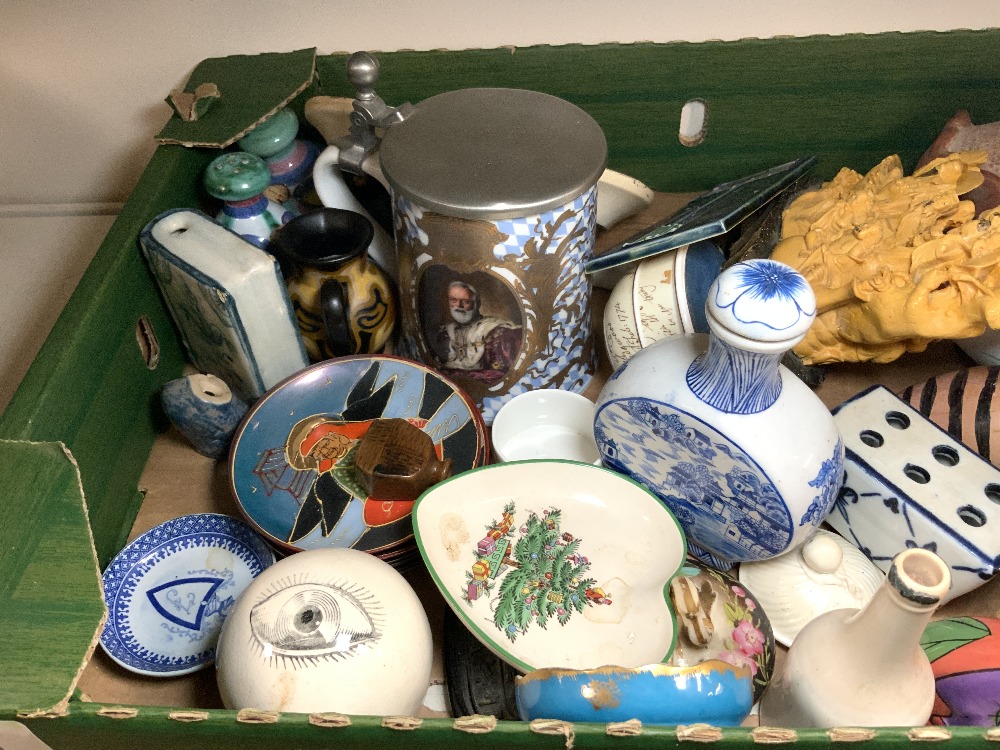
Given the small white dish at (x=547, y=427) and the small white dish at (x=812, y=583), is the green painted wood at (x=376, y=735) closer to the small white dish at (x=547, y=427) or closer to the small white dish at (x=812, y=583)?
the small white dish at (x=812, y=583)

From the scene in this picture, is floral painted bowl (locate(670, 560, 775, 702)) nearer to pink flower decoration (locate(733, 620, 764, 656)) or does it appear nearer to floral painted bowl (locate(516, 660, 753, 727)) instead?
pink flower decoration (locate(733, 620, 764, 656))

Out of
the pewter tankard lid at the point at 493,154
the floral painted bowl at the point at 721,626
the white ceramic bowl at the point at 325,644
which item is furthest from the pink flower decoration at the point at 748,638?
the pewter tankard lid at the point at 493,154

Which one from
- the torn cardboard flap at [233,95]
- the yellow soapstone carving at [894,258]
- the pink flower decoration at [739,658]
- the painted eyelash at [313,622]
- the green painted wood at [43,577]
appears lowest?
the pink flower decoration at [739,658]

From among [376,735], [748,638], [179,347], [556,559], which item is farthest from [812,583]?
[179,347]

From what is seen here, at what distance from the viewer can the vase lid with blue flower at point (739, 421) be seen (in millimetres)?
544

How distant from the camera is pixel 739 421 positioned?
586mm

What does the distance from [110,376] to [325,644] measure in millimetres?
328

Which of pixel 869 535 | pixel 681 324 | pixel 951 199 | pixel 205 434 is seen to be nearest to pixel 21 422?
pixel 205 434

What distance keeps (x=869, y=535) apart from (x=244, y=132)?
65 centimetres

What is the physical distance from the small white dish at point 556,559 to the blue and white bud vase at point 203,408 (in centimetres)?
21

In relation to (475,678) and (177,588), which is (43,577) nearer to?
(177,588)

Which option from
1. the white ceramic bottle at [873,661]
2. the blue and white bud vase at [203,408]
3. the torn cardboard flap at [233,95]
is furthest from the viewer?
the torn cardboard flap at [233,95]

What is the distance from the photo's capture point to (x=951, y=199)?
0.72 m

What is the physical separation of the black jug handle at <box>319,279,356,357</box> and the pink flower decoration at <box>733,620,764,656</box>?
0.39m
